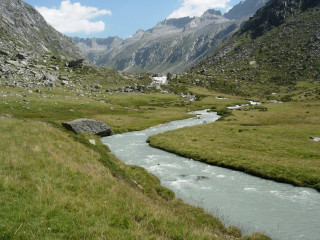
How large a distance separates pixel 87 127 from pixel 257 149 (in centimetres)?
3428

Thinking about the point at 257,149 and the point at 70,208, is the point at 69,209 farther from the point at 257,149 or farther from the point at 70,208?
the point at 257,149

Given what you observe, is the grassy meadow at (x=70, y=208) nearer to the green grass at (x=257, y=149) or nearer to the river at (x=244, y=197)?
the river at (x=244, y=197)

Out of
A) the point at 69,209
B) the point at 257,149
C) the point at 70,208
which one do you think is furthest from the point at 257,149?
the point at 69,209

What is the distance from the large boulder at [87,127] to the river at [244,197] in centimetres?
1858

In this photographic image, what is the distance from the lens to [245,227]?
54.9ft

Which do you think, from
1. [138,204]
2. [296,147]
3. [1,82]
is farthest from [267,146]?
[1,82]

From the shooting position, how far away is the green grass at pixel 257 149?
2780 cm

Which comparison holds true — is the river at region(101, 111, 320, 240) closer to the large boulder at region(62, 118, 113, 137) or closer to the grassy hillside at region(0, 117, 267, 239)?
the grassy hillside at region(0, 117, 267, 239)

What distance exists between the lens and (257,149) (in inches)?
1542

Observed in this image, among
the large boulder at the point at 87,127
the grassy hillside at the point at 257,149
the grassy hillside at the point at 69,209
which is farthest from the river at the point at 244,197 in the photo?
the large boulder at the point at 87,127

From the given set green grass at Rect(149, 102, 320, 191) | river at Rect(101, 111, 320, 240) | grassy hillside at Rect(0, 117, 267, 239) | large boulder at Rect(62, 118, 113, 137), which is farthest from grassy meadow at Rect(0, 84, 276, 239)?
large boulder at Rect(62, 118, 113, 137)

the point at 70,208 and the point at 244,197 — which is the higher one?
the point at 70,208

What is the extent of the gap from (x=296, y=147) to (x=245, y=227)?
92.2 feet

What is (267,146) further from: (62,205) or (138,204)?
(62,205)
